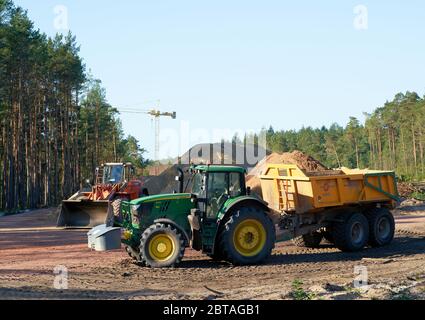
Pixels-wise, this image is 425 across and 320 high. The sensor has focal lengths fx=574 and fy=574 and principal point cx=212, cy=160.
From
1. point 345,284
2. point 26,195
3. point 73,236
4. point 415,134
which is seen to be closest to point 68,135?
point 26,195

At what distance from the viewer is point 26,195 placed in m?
45.4

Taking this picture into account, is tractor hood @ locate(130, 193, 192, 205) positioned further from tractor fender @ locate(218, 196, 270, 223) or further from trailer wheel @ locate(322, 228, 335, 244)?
trailer wheel @ locate(322, 228, 335, 244)

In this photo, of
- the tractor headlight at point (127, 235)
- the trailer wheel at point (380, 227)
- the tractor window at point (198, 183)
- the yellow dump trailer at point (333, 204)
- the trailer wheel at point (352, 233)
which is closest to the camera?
the tractor headlight at point (127, 235)

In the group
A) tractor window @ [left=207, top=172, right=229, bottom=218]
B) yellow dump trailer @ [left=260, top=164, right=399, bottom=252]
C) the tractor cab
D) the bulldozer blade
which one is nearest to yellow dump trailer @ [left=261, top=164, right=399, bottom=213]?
yellow dump trailer @ [left=260, top=164, right=399, bottom=252]

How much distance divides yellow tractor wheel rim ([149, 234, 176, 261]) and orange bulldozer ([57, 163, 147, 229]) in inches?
232

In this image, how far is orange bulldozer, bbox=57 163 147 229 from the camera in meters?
20.7

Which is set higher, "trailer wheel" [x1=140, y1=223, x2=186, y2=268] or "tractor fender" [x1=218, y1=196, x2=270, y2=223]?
"tractor fender" [x1=218, y1=196, x2=270, y2=223]

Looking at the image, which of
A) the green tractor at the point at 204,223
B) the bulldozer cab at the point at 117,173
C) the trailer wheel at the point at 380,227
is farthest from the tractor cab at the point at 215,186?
the bulldozer cab at the point at 117,173

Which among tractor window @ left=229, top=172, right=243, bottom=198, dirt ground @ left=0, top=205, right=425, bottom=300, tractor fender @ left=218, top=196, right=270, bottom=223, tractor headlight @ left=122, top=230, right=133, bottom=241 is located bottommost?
dirt ground @ left=0, top=205, right=425, bottom=300

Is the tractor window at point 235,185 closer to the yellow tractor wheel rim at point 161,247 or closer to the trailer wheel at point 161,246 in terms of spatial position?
the trailer wheel at point 161,246

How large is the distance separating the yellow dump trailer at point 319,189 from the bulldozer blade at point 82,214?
25.0ft

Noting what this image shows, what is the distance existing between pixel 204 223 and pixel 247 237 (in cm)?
105

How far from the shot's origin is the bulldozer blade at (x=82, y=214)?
20.7m

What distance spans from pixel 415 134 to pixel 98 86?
46.0 m
